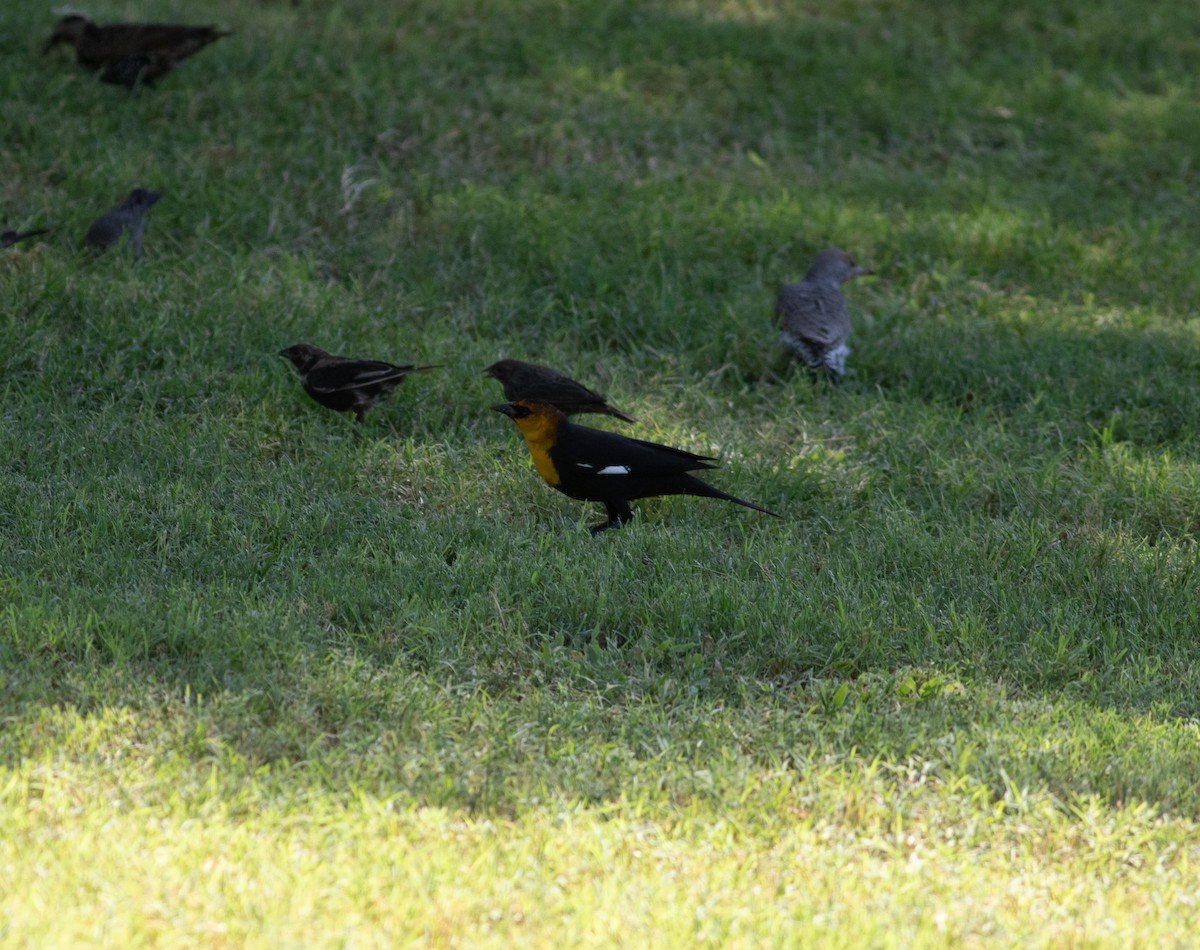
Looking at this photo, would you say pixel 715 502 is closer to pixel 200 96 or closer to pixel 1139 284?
pixel 1139 284

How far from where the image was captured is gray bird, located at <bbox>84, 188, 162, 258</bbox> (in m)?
8.02

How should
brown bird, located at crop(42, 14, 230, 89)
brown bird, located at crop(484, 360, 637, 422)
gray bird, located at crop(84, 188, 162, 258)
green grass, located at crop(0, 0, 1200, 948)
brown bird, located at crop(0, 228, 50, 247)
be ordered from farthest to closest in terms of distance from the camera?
brown bird, located at crop(42, 14, 230, 89)
gray bird, located at crop(84, 188, 162, 258)
brown bird, located at crop(0, 228, 50, 247)
brown bird, located at crop(484, 360, 637, 422)
green grass, located at crop(0, 0, 1200, 948)

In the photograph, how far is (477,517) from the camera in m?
5.90

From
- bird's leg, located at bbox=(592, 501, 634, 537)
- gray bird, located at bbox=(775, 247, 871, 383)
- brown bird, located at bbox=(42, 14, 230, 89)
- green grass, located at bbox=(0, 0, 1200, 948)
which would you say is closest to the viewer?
green grass, located at bbox=(0, 0, 1200, 948)

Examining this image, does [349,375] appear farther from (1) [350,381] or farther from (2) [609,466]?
(2) [609,466]

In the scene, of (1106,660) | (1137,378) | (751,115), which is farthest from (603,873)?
(751,115)

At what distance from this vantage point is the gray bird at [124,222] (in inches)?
316

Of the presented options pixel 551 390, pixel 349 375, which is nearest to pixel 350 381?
A: pixel 349 375

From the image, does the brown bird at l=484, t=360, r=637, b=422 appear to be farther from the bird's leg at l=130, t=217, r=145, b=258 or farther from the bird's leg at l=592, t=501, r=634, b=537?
the bird's leg at l=130, t=217, r=145, b=258

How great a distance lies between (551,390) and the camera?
268 inches

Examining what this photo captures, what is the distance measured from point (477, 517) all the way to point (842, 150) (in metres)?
6.43

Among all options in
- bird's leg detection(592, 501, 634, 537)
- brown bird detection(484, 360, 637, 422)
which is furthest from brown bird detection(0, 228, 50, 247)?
bird's leg detection(592, 501, 634, 537)

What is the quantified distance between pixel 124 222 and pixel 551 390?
3.13 meters

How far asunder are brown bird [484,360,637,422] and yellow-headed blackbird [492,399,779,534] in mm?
804
